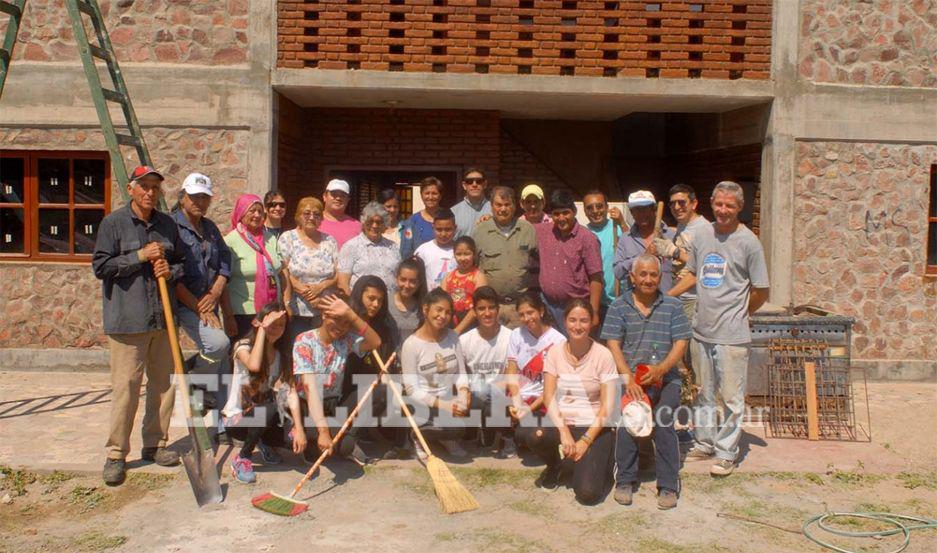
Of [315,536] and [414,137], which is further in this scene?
[414,137]

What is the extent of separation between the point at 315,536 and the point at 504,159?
742cm

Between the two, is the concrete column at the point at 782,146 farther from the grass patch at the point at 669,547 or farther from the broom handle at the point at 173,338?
the broom handle at the point at 173,338

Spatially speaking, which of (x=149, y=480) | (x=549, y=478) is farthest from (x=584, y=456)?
(x=149, y=480)

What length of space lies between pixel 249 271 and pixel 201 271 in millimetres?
403

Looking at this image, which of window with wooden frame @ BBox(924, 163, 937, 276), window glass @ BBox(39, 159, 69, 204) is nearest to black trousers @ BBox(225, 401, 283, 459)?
window glass @ BBox(39, 159, 69, 204)

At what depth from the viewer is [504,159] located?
1109 cm

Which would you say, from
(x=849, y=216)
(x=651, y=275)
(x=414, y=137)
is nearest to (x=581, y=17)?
(x=414, y=137)

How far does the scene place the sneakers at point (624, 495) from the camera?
16.1 feet

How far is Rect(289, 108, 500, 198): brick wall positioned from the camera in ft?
32.3

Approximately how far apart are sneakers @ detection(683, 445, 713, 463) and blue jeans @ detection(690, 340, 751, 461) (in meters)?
0.09

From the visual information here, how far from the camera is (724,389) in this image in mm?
→ 5488

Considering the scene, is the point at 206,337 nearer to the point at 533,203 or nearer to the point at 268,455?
the point at 268,455

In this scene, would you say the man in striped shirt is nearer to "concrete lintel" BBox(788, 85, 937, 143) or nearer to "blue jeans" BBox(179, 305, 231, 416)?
"blue jeans" BBox(179, 305, 231, 416)

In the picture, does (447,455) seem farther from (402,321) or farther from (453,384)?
(402,321)
